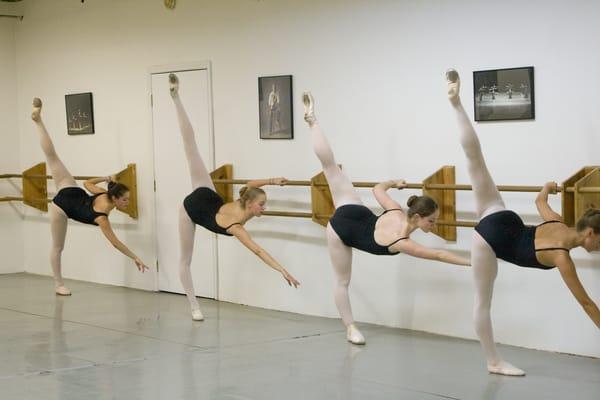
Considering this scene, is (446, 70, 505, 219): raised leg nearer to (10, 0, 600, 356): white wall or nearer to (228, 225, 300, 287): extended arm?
(10, 0, 600, 356): white wall

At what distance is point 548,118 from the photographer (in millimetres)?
6199

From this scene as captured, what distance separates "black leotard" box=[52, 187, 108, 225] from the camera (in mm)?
8617

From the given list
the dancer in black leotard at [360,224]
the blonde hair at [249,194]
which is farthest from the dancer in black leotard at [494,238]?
the blonde hair at [249,194]

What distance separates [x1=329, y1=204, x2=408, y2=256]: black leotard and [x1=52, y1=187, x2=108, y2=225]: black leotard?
274cm

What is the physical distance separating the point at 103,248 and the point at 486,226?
561 cm

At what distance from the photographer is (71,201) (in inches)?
350

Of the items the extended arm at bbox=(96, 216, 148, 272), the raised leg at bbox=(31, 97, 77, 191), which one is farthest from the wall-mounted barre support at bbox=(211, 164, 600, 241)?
the raised leg at bbox=(31, 97, 77, 191)

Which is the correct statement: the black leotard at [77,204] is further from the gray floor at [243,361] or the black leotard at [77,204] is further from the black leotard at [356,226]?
the black leotard at [356,226]

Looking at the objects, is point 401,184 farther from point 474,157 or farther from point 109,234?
point 109,234

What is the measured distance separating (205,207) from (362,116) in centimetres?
139

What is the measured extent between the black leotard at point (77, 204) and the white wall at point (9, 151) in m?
2.34

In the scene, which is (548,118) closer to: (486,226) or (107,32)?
(486,226)

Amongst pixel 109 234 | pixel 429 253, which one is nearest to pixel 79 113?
pixel 109 234

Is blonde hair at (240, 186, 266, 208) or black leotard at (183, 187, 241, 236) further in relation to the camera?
black leotard at (183, 187, 241, 236)
